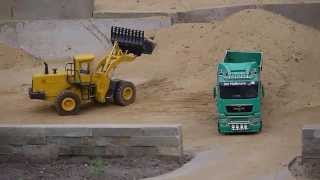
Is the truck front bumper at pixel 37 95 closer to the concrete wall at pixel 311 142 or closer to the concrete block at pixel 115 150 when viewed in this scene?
the concrete block at pixel 115 150

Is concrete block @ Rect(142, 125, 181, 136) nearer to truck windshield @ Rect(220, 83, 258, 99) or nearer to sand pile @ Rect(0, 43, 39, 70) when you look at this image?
truck windshield @ Rect(220, 83, 258, 99)

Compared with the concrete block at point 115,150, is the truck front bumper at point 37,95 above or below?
above

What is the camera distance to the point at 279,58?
22.6 meters

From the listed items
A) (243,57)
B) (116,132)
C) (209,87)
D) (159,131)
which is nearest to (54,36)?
(209,87)

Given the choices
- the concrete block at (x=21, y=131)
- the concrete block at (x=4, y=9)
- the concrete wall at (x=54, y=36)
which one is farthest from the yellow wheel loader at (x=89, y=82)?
the concrete block at (x=4, y=9)

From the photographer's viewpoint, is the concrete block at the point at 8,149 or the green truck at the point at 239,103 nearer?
the concrete block at the point at 8,149

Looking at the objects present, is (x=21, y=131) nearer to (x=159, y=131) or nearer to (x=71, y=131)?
(x=71, y=131)

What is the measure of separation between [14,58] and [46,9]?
2.85 metres

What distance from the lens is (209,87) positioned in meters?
21.5

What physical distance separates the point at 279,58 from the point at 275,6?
5671 millimetres

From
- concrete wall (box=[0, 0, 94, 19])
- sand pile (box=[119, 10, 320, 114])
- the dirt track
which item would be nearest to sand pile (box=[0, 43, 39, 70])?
the dirt track

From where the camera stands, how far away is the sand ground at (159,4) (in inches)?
1230

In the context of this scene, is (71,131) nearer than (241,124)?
Yes

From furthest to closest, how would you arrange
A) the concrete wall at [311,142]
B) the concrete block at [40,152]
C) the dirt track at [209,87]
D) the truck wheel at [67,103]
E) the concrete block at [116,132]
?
the truck wheel at [67,103]
the dirt track at [209,87]
the concrete block at [40,152]
the concrete block at [116,132]
the concrete wall at [311,142]
